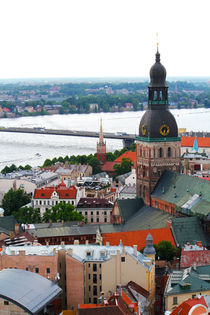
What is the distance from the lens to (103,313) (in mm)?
26422

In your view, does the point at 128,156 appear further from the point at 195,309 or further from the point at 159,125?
the point at 195,309

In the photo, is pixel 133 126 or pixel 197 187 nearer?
pixel 197 187

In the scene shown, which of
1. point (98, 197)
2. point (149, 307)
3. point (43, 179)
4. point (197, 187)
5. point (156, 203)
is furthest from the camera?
point (43, 179)

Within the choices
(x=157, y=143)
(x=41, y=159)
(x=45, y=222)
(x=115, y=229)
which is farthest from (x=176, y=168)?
(x=41, y=159)

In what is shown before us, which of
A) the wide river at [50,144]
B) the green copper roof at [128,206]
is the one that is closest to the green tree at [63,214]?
the green copper roof at [128,206]

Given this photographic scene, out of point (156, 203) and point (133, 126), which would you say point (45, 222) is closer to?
point (156, 203)

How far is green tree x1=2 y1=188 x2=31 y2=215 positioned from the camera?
54981mm

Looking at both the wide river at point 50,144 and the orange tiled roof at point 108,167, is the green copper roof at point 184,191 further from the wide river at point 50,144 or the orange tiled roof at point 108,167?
the wide river at point 50,144

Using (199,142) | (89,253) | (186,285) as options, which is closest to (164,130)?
(89,253)

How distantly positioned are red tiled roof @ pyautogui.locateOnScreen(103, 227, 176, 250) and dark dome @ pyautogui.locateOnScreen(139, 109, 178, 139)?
7.62m

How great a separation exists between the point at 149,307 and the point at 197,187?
37.8 feet

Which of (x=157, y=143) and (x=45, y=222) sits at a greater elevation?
(x=157, y=143)

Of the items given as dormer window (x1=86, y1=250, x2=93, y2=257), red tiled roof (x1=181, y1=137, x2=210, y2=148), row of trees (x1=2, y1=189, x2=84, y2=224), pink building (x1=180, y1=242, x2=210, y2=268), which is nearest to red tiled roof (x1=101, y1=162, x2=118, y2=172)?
red tiled roof (x1=181, y1=137, x2=210, y2=148)

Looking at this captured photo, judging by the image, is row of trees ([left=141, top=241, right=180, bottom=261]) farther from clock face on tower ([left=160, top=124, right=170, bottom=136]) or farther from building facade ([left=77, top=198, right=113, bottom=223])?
building facade ([left=77, top=198, right=113, bottom=223])
